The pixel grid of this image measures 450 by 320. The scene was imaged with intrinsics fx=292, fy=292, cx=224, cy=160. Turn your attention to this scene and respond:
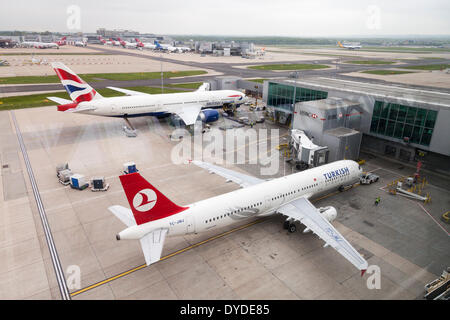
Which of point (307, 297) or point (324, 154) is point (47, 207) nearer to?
point (307, 297)

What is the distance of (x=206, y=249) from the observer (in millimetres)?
25047

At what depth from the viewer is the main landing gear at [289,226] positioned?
2750 cm

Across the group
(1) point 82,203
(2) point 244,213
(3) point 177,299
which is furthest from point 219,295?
(1) point 82,203

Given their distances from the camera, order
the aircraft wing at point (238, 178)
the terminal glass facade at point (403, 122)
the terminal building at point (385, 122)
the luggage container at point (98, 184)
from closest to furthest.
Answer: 1. the aircraft wing at point (238, 178)
2. the luggage container at point (98, 184)
3. the terminal building at point (385, 122)
4. the terminal glass facade at point (403, 122)

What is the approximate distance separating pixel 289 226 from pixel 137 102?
39.9 meters

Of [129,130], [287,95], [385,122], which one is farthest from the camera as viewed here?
[287,95]

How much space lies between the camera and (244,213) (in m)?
25.6

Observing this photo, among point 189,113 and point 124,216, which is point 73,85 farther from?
point 124,216

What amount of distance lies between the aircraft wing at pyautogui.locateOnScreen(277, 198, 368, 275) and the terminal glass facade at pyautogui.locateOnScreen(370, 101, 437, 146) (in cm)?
2308

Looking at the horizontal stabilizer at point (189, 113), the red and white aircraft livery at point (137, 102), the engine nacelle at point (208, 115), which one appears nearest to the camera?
the red and white aircraft livery at point (137, 102)

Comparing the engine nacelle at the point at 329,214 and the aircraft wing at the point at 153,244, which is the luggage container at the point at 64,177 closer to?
the aircraft wing at the point at 153,244

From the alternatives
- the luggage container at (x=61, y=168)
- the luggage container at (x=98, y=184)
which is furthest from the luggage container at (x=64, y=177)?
the luggage container at (x=98, y=184)

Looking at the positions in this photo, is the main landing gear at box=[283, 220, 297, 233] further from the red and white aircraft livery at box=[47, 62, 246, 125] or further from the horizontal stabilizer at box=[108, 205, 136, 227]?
the red and white aircraft livery at box=[47, 62, 246, 125]

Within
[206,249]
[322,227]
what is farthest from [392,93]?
[206,249]
